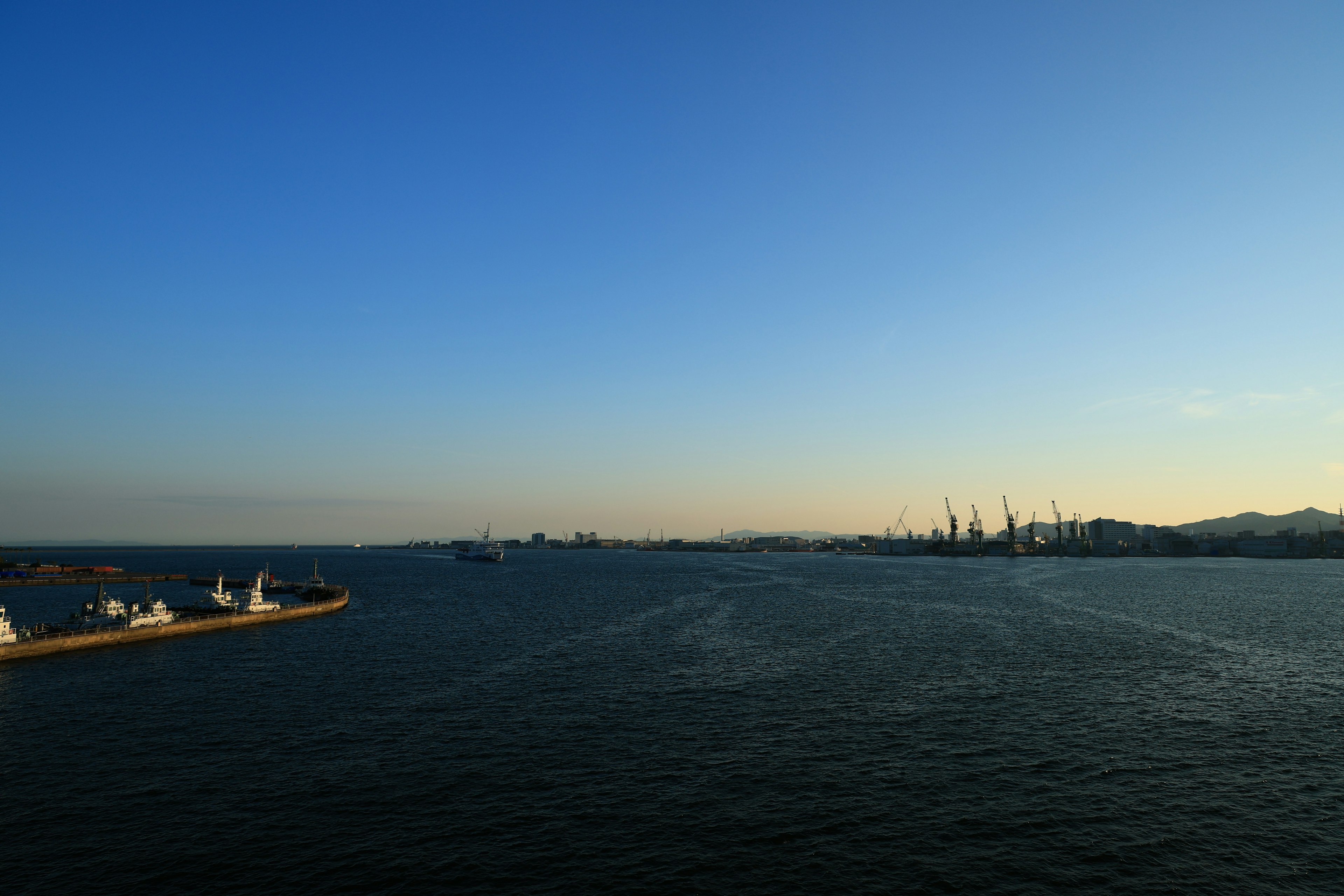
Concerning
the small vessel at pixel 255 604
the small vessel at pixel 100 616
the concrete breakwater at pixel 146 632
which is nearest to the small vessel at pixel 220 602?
the small vessel at pixel 255 604

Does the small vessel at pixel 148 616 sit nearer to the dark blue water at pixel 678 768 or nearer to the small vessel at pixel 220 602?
the dark blue water at pixel 678 768

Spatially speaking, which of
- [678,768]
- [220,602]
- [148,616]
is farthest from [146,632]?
[678,768]

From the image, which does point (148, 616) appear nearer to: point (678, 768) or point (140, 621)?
point (140, 621)

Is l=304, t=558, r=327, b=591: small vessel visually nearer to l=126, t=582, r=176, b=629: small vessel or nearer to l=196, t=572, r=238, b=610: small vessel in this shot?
l=196, t=572, r=238, b=610: small vessel

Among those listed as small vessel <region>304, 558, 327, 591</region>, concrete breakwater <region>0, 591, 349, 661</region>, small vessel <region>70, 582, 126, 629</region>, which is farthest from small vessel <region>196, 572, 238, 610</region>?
small vessel <region>304, 558, 327, 591</region>


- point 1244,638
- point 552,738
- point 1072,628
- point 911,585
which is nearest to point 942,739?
point 552,738
